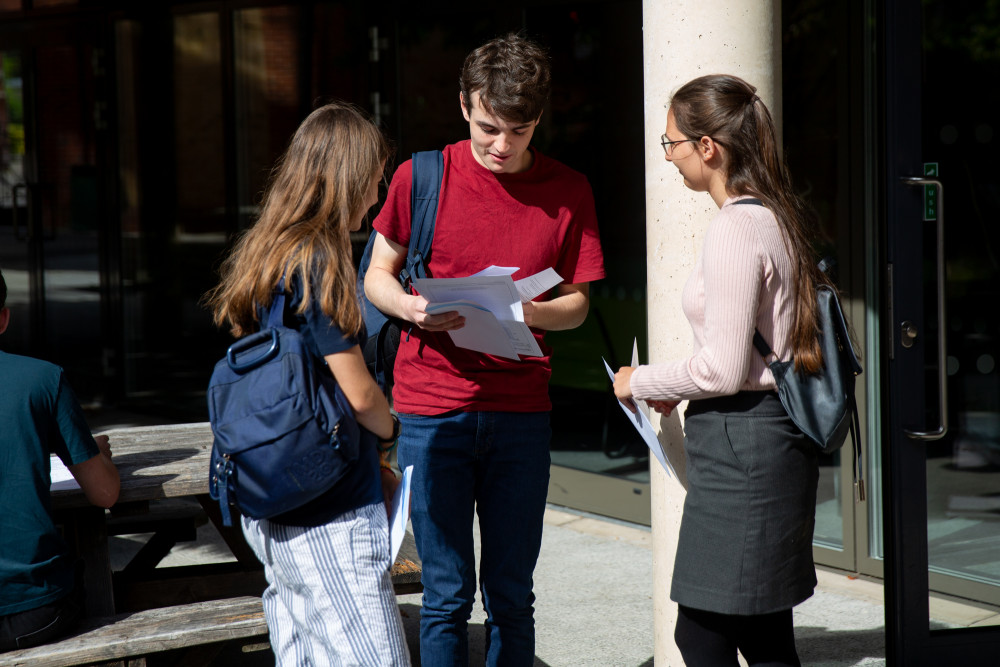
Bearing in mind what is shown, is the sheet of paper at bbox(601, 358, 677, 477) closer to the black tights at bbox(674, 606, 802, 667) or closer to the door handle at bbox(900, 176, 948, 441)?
the black tights at bbox(674, 606, 802, 667)

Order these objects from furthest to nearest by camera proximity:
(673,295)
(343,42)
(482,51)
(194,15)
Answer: (194,15) → (343,42) → (673,295) → (482,51)

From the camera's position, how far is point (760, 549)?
2279 millimetres

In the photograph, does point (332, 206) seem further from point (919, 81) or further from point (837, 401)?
point (919, 81)

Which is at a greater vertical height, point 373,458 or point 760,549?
point 373,458

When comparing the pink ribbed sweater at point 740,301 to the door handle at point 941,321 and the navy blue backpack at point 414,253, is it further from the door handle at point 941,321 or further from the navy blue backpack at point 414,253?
the door handle at point 941,321

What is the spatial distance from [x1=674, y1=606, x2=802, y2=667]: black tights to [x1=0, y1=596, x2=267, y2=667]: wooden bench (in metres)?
1.33

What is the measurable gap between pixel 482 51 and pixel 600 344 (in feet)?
11.2

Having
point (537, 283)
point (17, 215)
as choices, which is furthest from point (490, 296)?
point (17, 215)

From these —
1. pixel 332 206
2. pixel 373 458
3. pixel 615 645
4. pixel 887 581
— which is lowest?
pixel 615 645

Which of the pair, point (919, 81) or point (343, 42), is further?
point (343, 42)

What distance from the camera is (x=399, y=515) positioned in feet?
7.66

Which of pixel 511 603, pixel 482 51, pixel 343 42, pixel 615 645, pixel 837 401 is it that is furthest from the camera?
pixel 343 42

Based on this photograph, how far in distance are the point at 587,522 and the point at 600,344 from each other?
978 millimetres

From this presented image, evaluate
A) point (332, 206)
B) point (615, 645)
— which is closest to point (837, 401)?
point (332, 206)
